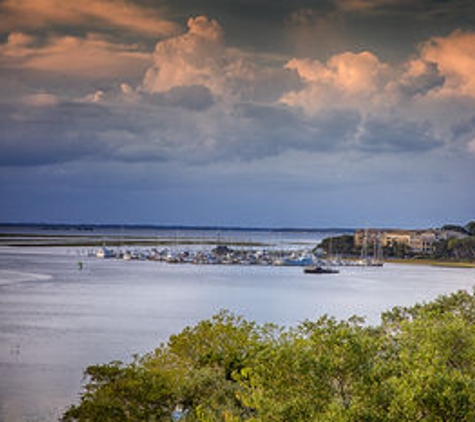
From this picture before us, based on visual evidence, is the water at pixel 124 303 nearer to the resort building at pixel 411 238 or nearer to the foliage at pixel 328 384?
the foliage at pixel 328 384

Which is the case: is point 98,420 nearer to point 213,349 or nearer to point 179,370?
point 179,370

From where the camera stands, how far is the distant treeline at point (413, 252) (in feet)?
435

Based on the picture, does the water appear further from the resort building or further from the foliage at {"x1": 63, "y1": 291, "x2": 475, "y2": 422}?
the resort building

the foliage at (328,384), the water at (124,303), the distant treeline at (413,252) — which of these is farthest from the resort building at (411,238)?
the foliage at (328,384)

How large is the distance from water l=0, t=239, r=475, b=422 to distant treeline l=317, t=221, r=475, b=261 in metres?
25.2

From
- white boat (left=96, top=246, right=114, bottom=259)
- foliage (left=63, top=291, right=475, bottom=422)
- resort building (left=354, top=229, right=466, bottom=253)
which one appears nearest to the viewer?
foliage (left=63, top=291, right=475, bottom=422)

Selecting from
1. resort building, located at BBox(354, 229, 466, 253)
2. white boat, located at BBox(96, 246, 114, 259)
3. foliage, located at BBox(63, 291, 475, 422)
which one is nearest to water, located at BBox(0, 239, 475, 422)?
foliage, located at BBox(63, 291, 475, 422)

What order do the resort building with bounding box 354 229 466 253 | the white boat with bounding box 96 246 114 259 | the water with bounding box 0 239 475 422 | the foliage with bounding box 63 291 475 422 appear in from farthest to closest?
the resort building with bounding box 354 229 466 253 → the white boat with bounding box 96 246 114 259 → the water with bounding box 0 239 475 422 → the foliage with bounding box 63 291 475 422

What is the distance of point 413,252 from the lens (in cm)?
14512

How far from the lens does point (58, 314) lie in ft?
163

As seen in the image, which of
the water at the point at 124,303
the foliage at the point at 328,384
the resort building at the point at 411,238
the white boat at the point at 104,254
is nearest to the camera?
the foliage at the point at 328,384

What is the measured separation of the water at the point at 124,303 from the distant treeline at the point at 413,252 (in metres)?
25.2

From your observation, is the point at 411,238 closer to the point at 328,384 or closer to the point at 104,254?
the point at 104,254

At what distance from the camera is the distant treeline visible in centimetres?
13262
